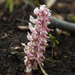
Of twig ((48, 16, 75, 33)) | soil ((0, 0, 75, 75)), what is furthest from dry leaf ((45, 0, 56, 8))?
soil ((0, 0, 75, 75))

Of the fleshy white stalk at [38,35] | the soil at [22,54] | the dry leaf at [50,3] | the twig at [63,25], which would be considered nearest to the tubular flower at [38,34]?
the fleshy white stalk at [38,35]

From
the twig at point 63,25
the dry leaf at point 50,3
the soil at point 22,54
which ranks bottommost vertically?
the soil at point 22,54

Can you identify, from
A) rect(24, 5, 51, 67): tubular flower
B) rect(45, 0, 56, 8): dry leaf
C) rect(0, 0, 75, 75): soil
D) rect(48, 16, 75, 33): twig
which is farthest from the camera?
rect(45, 0, 56, 8): dry leaf

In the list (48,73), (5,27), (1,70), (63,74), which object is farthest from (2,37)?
(63,74)

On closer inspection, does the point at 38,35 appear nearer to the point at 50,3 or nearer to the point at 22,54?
the point at 22,54

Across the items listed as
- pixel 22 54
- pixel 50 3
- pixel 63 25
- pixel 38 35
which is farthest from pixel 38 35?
pixel 50 3

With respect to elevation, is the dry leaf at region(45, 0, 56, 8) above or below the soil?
above

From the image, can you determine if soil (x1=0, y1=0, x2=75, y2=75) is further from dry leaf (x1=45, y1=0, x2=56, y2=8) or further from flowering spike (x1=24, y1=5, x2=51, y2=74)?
dry leaf (x1=45, y1=0, x2=56, y2=8)

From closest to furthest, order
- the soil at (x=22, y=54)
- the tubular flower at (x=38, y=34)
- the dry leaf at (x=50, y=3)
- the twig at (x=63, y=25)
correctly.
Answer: the tubular flower at (x=38, y=34) → the soil at (x=22, y=54) → the twig at (x=63, y=25) → the dry leaf at (x=50, y=3)

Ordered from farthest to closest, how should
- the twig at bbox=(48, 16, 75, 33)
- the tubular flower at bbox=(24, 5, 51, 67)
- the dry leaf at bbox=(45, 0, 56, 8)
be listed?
the dry leaf at bbox=(45, 0, 56, 8)
the twig at bbox=(48, 16, 75, 33)
the tubular flower at bbox=(24, 5, 51, 67)

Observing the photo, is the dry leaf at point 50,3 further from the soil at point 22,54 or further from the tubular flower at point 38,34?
the tubular flower at point 38,34
